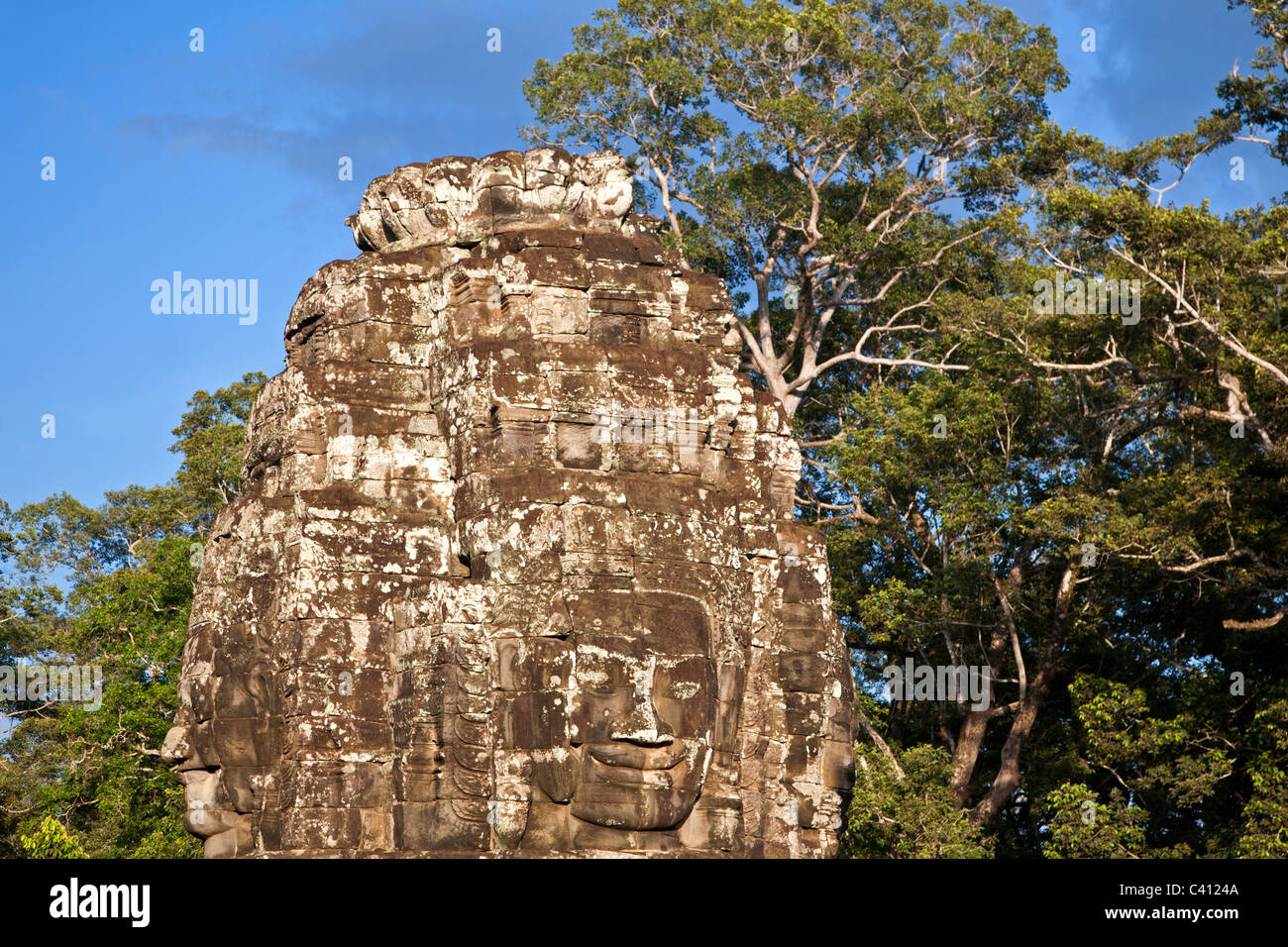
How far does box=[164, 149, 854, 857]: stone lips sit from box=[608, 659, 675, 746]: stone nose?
0.02m

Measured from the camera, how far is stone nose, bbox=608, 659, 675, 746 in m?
11.4

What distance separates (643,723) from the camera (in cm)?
1141

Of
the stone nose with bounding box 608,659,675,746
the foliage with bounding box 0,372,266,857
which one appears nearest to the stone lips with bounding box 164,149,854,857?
the stone nose with bounding box 608,659,675,746

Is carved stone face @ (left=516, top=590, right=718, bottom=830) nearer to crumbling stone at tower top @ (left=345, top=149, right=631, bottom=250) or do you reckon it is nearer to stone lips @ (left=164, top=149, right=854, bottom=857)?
stone lips @ (left=164, top=149, right=854, bottom=857)

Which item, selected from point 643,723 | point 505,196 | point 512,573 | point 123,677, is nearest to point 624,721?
point 643,723

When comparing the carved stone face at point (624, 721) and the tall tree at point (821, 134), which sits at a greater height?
the tall tree at point (821, 134)

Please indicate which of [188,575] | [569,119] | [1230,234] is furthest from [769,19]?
[188,575]

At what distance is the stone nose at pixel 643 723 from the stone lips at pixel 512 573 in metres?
0.02

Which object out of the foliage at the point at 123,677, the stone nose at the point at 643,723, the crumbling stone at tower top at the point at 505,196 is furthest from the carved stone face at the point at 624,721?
the foliage at the point at 123,677

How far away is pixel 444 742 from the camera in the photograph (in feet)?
38.7

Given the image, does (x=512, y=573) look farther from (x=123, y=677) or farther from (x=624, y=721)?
(x=123, y=677)

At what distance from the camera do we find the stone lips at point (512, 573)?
11609mm

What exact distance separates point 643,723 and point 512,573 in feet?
4.62

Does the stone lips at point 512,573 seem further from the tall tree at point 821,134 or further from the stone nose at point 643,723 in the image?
the tall tree at point 821,134
